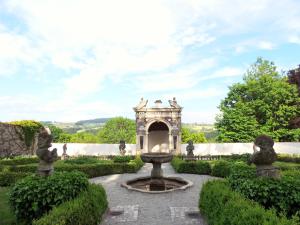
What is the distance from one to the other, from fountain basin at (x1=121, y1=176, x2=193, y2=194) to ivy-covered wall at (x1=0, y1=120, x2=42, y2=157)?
18510 millimetres

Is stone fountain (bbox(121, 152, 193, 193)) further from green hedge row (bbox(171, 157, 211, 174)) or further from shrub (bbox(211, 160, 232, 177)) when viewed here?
green hedge row (bbox(171, 157, 211, 174))

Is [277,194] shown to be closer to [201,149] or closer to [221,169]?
[221,169]

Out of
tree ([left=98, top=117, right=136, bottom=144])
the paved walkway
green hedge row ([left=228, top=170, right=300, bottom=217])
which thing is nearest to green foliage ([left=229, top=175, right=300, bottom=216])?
green hedge row ([left=228, top=170, right=300, bottom=217])

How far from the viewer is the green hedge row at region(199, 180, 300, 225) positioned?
5502 mm

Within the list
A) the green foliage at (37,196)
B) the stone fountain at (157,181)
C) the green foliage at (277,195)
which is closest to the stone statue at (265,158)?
the green foliage at (277,195)

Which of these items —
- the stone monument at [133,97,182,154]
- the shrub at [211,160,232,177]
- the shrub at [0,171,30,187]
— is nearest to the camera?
the shrub at [0,171,30,187]

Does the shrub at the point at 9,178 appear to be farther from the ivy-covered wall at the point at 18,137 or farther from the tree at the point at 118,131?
the tree at the point at 118,131

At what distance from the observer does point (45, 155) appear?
9.70 metres

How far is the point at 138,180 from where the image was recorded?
17062 mm

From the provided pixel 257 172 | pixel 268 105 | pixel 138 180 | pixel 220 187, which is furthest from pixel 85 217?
pixel 268 105

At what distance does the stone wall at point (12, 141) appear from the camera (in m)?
28.4

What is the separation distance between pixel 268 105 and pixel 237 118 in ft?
14.4

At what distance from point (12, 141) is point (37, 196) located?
2570 centimetres

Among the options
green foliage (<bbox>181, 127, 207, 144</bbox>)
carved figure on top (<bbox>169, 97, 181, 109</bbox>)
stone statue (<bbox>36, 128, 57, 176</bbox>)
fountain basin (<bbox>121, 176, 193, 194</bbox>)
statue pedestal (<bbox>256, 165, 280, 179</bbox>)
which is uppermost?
carved figure on top (<bbox>169, 97, 181, 109</bbox>)
